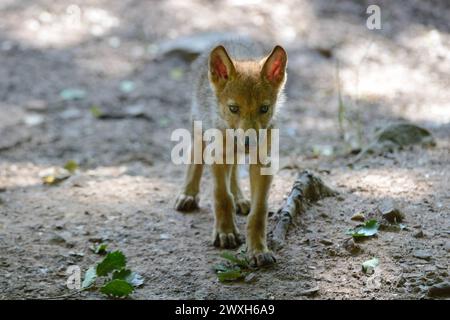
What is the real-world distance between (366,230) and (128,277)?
160cm

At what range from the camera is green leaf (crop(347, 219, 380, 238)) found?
14.3ft

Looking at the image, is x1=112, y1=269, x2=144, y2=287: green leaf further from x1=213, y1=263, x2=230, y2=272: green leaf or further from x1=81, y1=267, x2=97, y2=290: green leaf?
x1=213, y1=263, x2=230, y2=272: green leaf

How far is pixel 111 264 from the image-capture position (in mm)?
4047

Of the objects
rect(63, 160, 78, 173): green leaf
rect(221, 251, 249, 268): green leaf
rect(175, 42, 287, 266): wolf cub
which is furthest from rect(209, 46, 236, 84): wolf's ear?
rect(63, 160, 78, 173): green leaf

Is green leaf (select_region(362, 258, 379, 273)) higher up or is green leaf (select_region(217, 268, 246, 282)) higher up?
green leaf (select_region(362, 258, 379, 273))

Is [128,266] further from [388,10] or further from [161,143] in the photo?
[388,10]

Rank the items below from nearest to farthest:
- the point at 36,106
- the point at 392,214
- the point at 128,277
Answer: the point at 128,277, the point at 392,214, the point at 36,106

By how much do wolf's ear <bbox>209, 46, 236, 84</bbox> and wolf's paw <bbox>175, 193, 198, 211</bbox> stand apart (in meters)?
1.11

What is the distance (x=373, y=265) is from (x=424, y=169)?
2014 mm

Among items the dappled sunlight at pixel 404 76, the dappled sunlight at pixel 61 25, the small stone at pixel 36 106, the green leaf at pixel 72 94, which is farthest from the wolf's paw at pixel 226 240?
the dappled sunlight at pixel 61 25

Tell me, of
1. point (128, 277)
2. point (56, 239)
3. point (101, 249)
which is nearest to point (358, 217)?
point (128, 277)

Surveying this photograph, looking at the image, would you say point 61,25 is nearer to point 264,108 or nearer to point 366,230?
point 264,108

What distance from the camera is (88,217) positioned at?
527 centimetres
